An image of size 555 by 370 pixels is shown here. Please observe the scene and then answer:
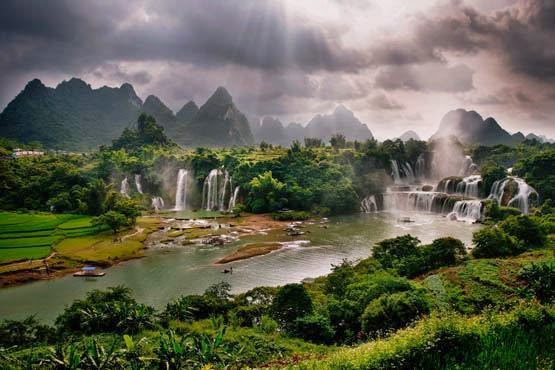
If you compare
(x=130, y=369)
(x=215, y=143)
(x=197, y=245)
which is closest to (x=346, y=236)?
(x=197, y=245)

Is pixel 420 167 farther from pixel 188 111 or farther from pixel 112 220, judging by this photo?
pixel 188 111

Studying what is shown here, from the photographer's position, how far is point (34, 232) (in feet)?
108

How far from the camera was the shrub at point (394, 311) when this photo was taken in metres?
11.5

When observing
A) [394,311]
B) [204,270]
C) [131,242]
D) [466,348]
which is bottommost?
[204,270]

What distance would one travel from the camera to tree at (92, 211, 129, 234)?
1361 inches

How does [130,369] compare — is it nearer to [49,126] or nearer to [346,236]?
[346,236]

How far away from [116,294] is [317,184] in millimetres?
38819

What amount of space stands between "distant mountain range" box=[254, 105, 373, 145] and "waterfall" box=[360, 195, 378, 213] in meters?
117

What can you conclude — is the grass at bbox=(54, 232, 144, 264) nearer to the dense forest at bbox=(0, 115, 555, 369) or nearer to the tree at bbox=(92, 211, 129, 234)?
the tree at bbox=(92, 211, 129, 234)

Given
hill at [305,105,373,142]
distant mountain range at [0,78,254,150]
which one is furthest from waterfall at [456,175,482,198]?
hill at [305,105,373,142]

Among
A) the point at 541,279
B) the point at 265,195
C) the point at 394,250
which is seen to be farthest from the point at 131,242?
the point at 541,279

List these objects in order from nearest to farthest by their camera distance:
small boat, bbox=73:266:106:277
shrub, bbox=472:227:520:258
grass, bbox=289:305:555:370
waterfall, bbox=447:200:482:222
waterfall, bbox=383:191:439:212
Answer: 1. grass, bbox=289:305:555:370
2. shrub, bbox=472:227:520:258
3. small boat, bbox=73:266:106:277
4. waterfall, bbox=447:200:482:222
5. waterfall, bbox=383:191:439:212

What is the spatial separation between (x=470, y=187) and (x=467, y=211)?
7.94 m

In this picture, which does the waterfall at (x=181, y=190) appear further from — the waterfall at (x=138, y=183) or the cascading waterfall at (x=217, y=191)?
the waterfall at (x=138, y=183)
